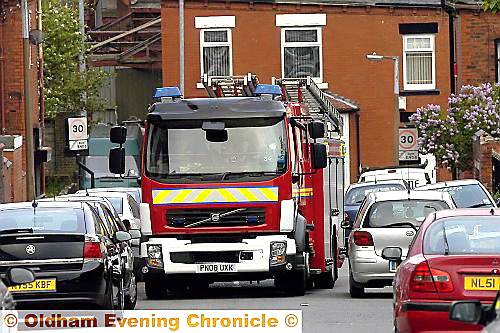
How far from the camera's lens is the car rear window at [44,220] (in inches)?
655

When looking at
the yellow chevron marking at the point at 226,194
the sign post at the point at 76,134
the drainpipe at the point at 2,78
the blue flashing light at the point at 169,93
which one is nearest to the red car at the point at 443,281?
the yellow chevron marking at the point at 226,194

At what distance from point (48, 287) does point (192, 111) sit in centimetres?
553

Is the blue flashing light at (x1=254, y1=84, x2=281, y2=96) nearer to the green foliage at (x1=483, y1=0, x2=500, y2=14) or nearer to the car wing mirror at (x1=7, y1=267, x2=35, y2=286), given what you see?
the green foliage at (x1=483, y1=0, x2=500, y2=14)

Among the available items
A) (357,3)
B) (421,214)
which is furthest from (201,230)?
(357,3)

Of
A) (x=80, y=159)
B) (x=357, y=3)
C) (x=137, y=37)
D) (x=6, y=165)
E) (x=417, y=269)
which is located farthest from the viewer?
(x=137, y=37)

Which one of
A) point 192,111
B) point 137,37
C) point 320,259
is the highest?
point 137,37

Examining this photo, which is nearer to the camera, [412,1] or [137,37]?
[412,1]

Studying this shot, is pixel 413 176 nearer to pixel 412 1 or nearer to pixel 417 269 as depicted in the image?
pixel 412 1

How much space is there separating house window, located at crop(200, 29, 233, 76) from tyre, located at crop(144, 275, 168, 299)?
33.5 meters

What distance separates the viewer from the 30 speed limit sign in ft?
126

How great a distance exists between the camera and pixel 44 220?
16922mm

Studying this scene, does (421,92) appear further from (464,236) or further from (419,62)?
(464,236)

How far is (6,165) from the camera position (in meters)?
39.5

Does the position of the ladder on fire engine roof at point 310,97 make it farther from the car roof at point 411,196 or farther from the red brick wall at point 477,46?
the red brick wall at point 477,46
